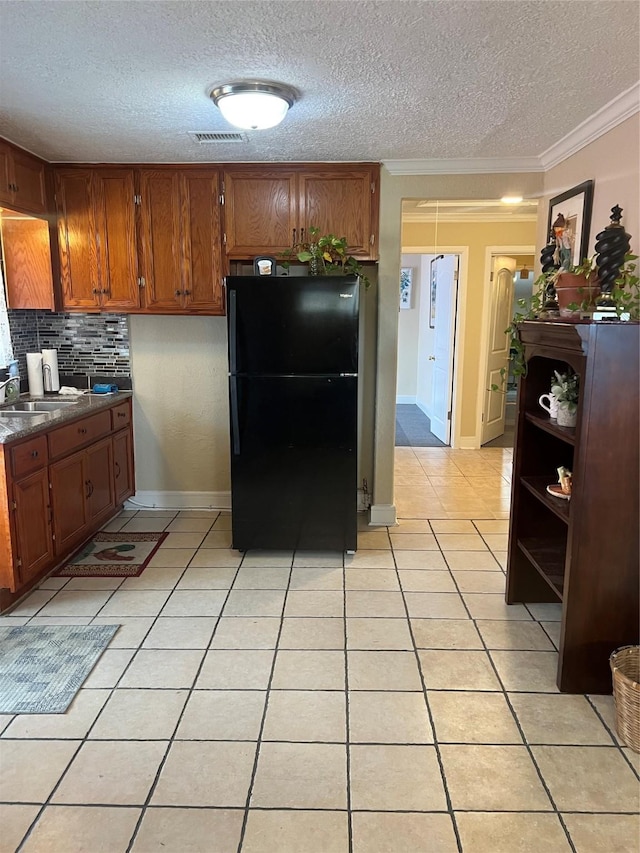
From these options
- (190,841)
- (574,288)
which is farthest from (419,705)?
(574,288)

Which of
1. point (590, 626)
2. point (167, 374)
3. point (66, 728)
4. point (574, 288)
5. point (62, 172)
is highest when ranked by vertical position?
point (62, 172)

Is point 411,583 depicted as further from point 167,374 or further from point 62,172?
point 62,172

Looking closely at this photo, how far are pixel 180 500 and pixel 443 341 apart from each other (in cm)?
370

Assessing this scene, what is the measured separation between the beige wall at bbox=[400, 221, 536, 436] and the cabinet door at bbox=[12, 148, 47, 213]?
3.42 m

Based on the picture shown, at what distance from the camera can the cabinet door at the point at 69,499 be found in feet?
10.3

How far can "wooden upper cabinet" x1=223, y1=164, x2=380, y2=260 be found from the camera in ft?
11.8

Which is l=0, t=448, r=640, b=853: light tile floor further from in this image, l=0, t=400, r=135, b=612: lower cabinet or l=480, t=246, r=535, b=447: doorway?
l=480, t=246, r=535, b=447: doorway

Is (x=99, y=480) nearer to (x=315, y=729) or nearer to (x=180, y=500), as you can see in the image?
(x=180, y=500)

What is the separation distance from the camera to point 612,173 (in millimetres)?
2672

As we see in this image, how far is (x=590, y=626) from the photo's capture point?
2.22m

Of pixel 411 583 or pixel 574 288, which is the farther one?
pixel 411 583

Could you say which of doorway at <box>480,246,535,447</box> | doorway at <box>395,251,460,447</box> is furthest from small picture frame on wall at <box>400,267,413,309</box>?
doorway at <box>480,246,535,447</box>

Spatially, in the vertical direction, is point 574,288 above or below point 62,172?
below

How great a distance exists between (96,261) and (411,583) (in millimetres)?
2764
